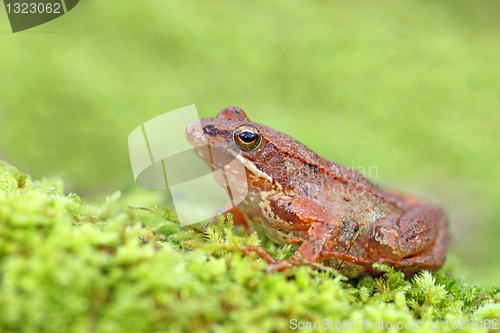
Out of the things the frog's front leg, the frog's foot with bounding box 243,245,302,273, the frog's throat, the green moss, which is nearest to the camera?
the green moss

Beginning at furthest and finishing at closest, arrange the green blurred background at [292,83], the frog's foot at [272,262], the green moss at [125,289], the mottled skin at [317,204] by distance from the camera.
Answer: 1. the green blurred background at [292,83]
2. the mottled skin at [317,204]
3. the frog's foot at [272,262]
4. the green moss at [125,289]

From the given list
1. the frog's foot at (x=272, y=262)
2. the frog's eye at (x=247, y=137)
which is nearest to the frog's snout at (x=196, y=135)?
the frog's eye at (x=247, y=137)

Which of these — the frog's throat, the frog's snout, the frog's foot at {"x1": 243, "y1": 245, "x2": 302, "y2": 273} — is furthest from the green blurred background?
the frog's foot at {"x1": 243, "y1": 245, "x2": 302, "y2": 273}

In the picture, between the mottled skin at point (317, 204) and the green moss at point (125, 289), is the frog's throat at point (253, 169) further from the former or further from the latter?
the green moss at point (125, 289)

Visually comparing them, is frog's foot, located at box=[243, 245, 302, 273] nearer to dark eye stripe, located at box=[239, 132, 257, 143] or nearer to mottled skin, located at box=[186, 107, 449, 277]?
mottled skin, located at box=[186, 107, 449, 277]

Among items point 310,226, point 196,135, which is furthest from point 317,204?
point 196,135

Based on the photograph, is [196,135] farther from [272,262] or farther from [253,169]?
[272,262]

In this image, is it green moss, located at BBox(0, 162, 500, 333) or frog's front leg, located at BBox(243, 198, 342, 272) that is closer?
green moss, located at BBox(0, 162, 500, 333)

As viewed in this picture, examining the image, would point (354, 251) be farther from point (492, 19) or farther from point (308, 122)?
point (492, 19)
